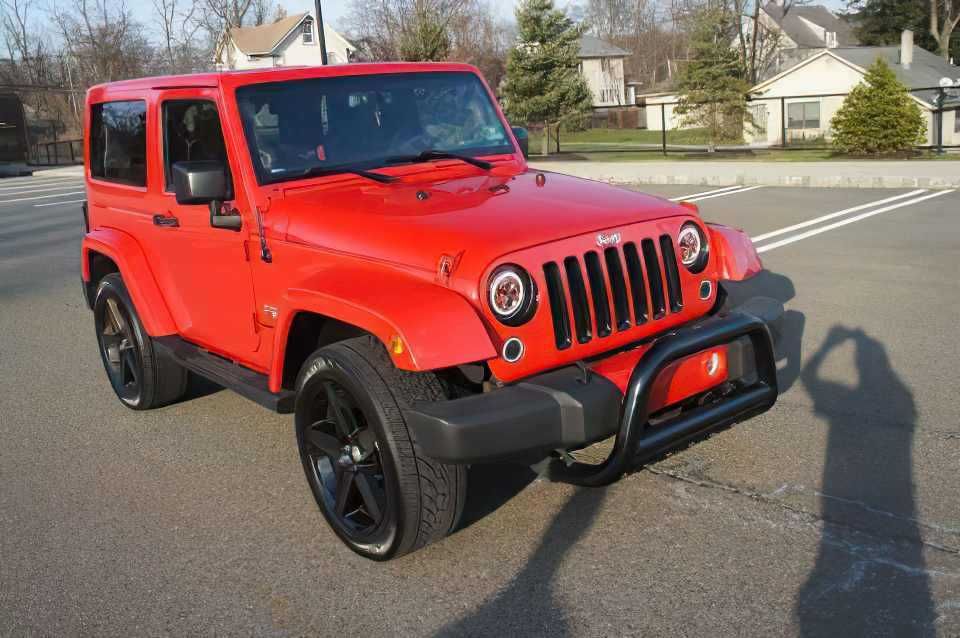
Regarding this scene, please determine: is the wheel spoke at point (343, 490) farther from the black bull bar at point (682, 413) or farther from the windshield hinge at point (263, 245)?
the windshield hinge at point (263, 245)

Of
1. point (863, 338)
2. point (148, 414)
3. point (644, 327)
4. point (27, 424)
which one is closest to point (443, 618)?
point (644, 327)

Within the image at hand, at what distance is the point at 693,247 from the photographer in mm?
4094

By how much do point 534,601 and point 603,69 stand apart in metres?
81.1

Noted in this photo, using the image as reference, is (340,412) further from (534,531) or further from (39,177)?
(39,177)

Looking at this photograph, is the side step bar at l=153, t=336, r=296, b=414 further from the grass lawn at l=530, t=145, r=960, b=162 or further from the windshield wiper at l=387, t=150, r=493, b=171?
the grass lawn at l=530, t=145, r=960, b=162

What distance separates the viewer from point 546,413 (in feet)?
10.6

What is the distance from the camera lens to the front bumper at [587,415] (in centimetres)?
319

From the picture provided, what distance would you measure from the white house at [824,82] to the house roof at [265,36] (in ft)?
115

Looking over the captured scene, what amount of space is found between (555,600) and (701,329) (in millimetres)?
1152

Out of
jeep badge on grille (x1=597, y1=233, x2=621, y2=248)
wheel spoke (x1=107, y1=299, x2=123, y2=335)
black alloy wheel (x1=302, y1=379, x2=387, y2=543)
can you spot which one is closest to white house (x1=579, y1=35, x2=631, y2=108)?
wheel spoke (x1=107, y1=299, x2=123, y2=335)

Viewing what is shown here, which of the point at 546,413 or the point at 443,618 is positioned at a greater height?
the point at 546,413

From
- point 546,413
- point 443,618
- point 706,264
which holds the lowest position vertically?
point 443,618

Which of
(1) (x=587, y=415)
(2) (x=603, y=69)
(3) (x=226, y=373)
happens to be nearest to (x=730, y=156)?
(3) (x=226, y=373)

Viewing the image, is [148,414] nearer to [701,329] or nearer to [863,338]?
[701,329]
